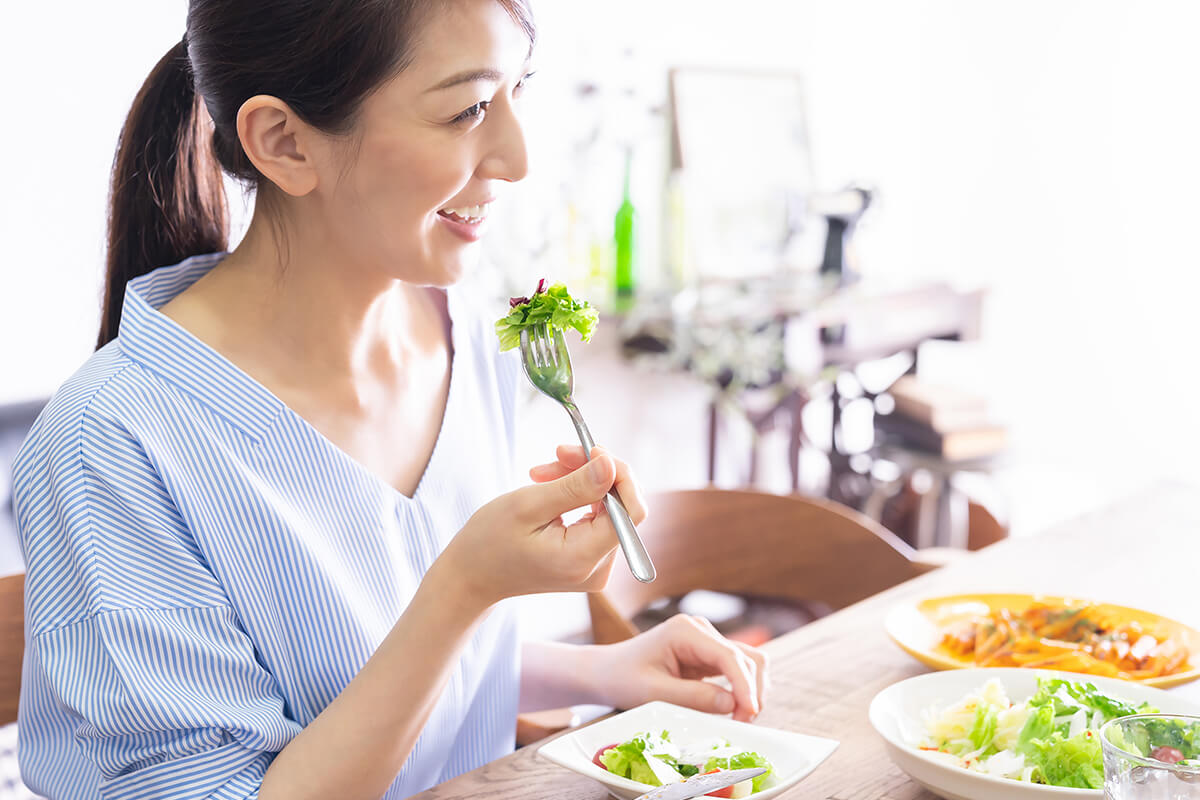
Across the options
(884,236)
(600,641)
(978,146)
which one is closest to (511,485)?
(600,641)

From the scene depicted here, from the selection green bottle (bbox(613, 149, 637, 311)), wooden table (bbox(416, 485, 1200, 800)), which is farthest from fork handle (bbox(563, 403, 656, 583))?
green bottle (bbox(613, 149, 637, 311))

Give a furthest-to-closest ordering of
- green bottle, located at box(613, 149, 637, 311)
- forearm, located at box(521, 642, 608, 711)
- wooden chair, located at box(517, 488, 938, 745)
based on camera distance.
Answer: green bottle, located at box(613, 149, 637, 311)
wooden chair, located at box(517, 488, 938, 745)
forearm, located at box(521, 642, 608, 711)

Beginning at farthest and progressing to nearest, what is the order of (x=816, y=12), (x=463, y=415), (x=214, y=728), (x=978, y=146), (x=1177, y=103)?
(x=978, y=146), (x=1177, y=103), (x=816, y=12), (x=463, y=415), (x=214, y=728)

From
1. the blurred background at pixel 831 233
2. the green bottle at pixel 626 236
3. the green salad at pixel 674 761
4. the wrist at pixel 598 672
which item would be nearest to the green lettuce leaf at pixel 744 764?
the green salad at pixel 674 761

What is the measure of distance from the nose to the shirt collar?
11.7 inches

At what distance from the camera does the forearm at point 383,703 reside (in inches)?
35.4

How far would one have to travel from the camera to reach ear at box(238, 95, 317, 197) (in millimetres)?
1012

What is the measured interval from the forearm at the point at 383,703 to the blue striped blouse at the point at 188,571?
0.04 metres

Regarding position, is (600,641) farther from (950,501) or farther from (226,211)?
(950,501)

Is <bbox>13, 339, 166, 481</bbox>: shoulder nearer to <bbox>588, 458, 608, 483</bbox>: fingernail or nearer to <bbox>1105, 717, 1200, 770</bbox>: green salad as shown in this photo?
<bbox>588, 458, 608, 483</bbox>: fingernail

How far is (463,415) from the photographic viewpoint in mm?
1303

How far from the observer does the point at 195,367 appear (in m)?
1.03

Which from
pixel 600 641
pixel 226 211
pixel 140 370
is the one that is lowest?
pixel 600 641

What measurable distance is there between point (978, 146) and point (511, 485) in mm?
3990
